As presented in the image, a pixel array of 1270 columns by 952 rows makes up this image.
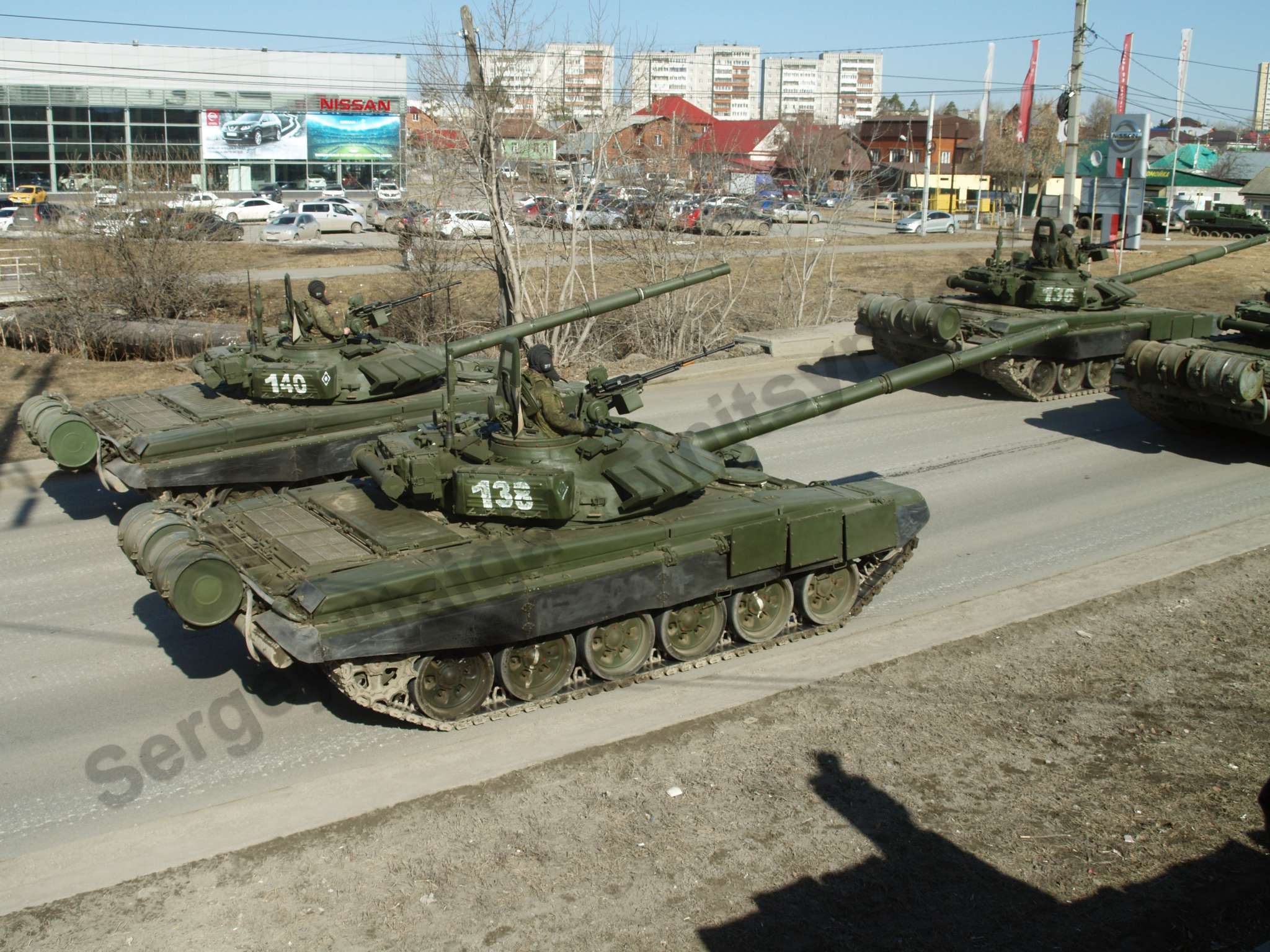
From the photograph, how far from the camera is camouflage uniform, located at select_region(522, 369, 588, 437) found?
9.20 m

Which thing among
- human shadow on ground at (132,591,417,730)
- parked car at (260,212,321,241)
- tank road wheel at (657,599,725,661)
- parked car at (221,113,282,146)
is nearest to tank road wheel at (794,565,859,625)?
tank road wheel at (657,599,725,661)

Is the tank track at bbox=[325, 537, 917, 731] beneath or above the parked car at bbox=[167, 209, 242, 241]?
beneath

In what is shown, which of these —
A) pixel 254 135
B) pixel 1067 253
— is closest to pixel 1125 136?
pixel 1067 253

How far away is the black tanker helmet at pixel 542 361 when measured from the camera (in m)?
9.02

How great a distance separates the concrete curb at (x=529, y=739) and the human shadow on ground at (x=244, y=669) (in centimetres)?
84

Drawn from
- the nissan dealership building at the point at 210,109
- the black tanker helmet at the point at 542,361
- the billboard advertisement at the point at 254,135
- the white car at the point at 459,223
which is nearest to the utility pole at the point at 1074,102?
the white car at the point at 459,223

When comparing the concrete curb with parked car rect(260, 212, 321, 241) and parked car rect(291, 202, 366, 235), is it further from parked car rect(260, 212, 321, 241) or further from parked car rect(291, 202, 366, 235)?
parked car rect(291, 202, 366, 235)

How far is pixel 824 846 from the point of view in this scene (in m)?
7.14

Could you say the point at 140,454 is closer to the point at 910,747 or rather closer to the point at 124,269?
the point at 910,747

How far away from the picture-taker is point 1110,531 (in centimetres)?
1310

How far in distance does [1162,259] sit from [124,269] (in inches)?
1142

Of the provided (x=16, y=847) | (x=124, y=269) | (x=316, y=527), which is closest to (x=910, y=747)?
(x=316, y=527)

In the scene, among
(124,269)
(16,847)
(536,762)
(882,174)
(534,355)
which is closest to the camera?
(16,847)

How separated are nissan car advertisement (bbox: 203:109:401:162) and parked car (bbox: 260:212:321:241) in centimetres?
2093
